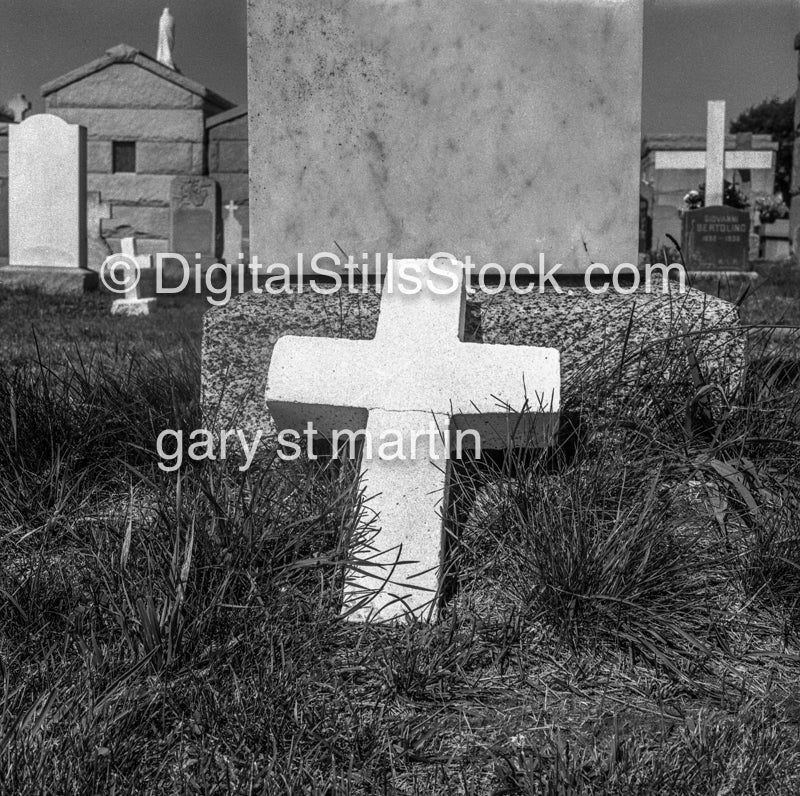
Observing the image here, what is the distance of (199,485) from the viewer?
1.60 m

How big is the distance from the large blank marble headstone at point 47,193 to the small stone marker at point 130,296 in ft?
4.20

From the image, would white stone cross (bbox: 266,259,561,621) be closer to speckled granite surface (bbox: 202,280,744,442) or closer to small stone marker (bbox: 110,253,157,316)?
speckled granite surface (bbox: 202,280,744,442)

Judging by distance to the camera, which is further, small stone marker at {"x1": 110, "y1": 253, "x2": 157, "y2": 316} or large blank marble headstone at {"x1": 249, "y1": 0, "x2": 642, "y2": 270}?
small stone marker at {"x1": 110, "y1": 253, "x2": 157, "y2": 316}

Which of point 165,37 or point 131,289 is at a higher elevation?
point 165,37

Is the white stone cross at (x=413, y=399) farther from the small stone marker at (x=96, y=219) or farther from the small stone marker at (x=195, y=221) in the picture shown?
the small stone marker at (x=96, y=219)

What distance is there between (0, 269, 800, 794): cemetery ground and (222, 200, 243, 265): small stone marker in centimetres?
1037

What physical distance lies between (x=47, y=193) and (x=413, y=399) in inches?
290

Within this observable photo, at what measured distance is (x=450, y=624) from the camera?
55.6 inches

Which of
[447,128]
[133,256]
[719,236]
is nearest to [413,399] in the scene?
[447,128]

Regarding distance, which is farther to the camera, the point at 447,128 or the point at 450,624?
the point at 447,128

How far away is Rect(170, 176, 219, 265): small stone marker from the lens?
39.7 feet

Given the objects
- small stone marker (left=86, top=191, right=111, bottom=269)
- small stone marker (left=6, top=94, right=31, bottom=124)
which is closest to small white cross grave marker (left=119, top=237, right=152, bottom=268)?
small stone marker (left=86, top=191, right=111, bottom=269)

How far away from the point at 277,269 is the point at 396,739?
4.14ft

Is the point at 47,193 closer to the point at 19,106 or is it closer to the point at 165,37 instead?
the point at 19,106
